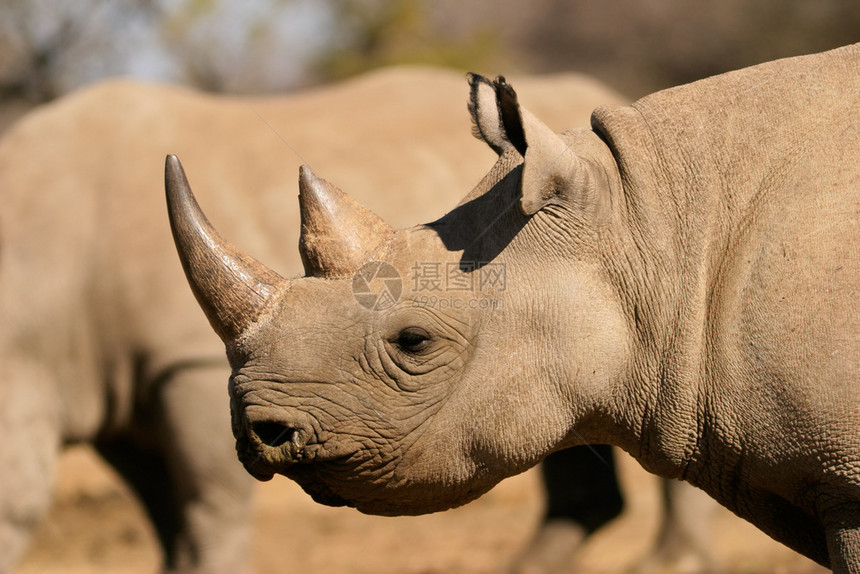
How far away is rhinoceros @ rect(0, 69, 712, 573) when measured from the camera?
5680 mm

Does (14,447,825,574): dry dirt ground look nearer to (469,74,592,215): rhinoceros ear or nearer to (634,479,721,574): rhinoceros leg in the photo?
(634,479,721,574): rhinoceros leg

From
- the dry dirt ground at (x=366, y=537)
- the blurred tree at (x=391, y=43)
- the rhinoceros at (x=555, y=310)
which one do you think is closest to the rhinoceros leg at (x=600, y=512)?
the dry dirt ground at (x=366, y=537)

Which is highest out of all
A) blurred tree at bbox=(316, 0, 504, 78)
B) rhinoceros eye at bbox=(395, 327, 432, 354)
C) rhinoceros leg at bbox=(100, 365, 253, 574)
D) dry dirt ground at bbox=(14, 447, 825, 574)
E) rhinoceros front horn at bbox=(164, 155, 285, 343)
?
blurred tree at bbox=(316, 0, 504, 78)

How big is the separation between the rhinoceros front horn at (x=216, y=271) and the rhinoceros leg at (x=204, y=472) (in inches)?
102

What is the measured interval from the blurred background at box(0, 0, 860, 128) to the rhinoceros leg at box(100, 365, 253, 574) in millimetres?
7591

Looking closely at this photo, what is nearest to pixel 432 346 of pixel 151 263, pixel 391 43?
pixel 151 263

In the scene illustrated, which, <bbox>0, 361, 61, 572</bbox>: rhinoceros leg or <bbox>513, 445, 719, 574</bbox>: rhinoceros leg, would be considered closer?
<bbox>0, 361, 61, 572</bbox>: rhinoceros leg

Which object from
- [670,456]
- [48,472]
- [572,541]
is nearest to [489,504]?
[572,541]

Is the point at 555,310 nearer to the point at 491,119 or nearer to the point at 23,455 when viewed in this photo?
the point at 491,119

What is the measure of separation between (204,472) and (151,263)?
112 centimetres

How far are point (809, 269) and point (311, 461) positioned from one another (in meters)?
1.34

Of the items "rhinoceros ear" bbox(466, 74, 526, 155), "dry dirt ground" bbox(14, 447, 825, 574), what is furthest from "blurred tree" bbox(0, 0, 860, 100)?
"rhinoceros ear" bbox(466, 74, 526, 155)

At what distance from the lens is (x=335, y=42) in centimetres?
1467

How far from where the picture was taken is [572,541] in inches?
256
